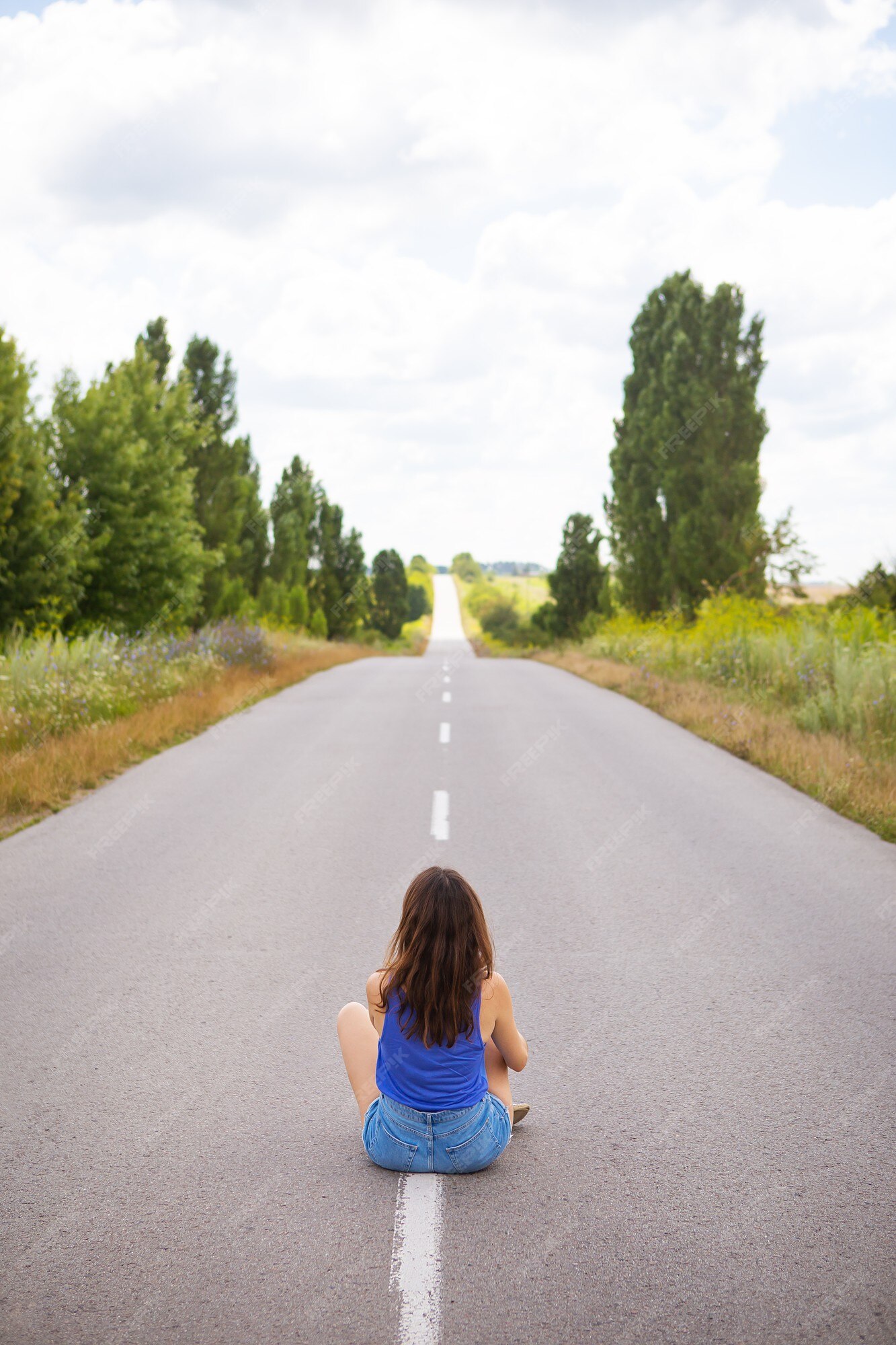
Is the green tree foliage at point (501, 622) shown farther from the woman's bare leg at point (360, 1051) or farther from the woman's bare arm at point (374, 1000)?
the woman's bare arm at point (374, 1000)

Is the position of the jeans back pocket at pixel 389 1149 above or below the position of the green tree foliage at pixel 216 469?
below

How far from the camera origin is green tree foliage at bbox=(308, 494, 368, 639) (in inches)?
2122

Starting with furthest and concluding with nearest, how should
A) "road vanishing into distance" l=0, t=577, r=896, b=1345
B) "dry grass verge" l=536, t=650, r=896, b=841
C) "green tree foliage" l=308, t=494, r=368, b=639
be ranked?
"green tree foliage" l=308, t=494, r=368, b=639
"dry grass verge" l=536, t=650, r=896, b=841
"road vanishing into distance" l=0, t=577, r=896, b=1345

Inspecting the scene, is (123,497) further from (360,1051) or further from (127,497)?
(360,1051)

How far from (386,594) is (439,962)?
7187 centimetres

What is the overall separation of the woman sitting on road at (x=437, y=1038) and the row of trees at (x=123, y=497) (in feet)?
45.9

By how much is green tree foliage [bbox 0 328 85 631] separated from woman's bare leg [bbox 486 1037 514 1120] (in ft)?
45.9

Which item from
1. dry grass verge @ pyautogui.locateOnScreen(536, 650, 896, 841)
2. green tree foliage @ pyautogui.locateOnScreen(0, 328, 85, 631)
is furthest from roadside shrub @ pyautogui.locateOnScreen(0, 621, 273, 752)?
dry grass verge @ pyautogui.locateOnScreen(536, 650, 896, 841)

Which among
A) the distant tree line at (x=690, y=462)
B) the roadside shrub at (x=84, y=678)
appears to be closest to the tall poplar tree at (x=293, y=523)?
the distant tree line at (x=690, y=462)

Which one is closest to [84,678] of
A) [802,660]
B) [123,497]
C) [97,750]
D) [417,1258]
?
[97,750]

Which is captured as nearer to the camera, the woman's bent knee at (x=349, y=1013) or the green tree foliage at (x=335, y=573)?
the woman's bent knee at (x=349, y=1013)

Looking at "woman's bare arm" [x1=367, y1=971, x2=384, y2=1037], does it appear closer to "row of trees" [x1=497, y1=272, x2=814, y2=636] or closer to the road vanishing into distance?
the road vanishing into distance

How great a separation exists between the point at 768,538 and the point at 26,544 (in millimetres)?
18122

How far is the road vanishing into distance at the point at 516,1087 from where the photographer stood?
8.95 feet
